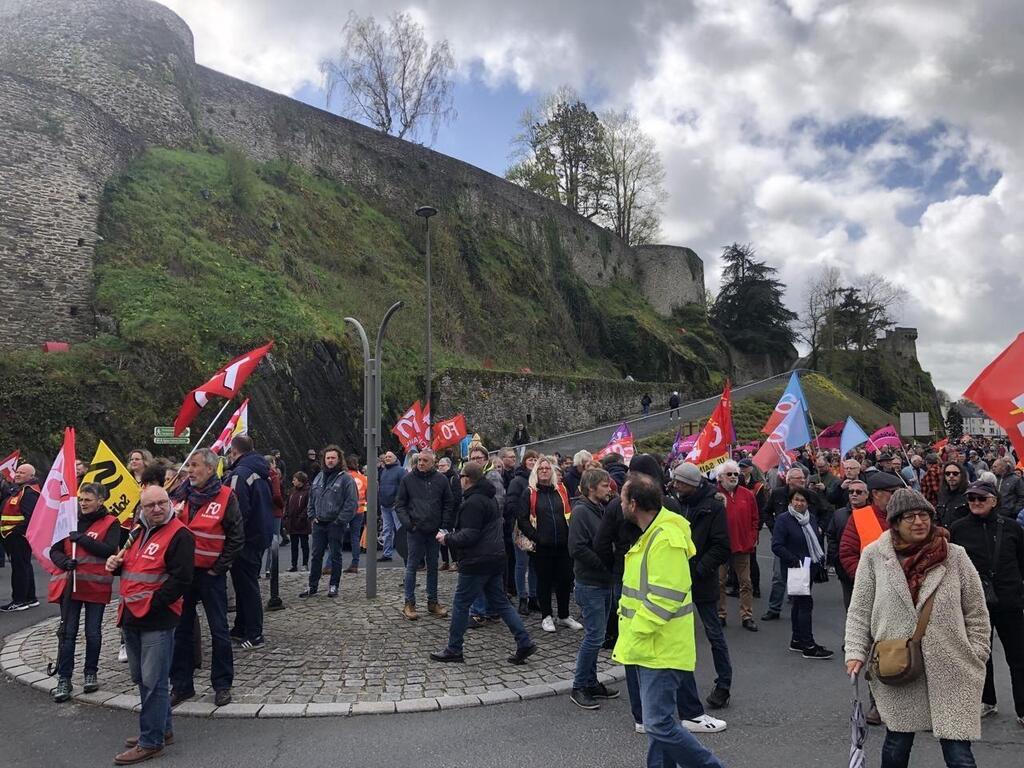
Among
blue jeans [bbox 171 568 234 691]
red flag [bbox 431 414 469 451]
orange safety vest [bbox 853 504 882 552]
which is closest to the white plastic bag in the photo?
orange safety vest [bbox 853 504 882 552]

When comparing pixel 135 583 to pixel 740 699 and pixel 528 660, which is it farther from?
pixel 740 699

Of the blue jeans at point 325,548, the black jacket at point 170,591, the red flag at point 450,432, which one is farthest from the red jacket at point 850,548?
the red flag at point 450,432

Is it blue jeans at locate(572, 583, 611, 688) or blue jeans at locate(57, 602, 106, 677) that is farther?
blue jeans at locate(57, 602, 106, 677)

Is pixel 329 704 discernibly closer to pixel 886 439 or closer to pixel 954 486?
pixel 954 486

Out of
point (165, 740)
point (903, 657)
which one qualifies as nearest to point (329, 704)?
point (165, 740)

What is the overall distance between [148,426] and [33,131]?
9719 millimetres

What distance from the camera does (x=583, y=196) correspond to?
2167 inches

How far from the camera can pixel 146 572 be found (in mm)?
4535

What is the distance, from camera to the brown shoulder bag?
3.22m

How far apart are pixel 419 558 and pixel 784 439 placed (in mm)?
6395

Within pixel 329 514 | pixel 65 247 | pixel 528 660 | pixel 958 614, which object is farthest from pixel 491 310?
pixel 958 614

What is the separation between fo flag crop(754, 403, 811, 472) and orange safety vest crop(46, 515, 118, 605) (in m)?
8.95

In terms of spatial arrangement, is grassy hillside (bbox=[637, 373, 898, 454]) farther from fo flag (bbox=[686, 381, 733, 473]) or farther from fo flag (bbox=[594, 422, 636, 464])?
fo flag (bbox=[686, 381, 733, 473])

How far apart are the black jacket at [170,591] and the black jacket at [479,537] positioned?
221 centimetres
